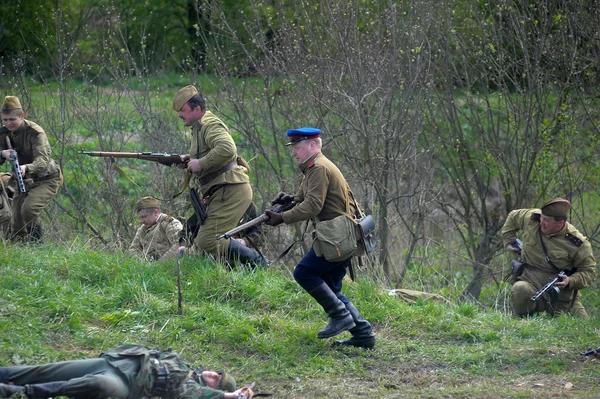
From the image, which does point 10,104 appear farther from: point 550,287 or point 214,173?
point 550,287

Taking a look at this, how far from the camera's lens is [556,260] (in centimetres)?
1000

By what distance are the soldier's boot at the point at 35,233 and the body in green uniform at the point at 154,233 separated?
1.30 metres

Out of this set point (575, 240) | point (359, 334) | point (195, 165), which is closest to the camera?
point (359, 334)

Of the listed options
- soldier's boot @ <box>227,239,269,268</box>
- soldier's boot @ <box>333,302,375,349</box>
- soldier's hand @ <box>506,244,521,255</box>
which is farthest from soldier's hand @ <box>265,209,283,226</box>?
soldier's hand @ <box>506,244,521,255</box>

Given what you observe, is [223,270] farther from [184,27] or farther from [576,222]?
[184,27]

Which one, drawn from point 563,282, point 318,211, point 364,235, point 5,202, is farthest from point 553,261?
point 5,202

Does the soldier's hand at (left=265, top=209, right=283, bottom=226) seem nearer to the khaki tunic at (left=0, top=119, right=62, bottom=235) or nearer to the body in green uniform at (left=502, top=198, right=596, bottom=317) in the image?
the khaki tunic at (left=0, top=119, right=62, bottom=235)

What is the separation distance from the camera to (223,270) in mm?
8672

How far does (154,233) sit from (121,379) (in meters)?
4.45

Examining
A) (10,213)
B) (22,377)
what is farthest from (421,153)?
(22,377)

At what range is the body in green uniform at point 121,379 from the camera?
18.3 ft

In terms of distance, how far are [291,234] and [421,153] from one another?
268 cm

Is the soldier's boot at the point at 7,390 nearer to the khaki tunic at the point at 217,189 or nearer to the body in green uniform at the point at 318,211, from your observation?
the body in green uniform at the point at 318,211

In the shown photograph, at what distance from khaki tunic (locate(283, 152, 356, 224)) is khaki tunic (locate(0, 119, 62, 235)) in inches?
162
